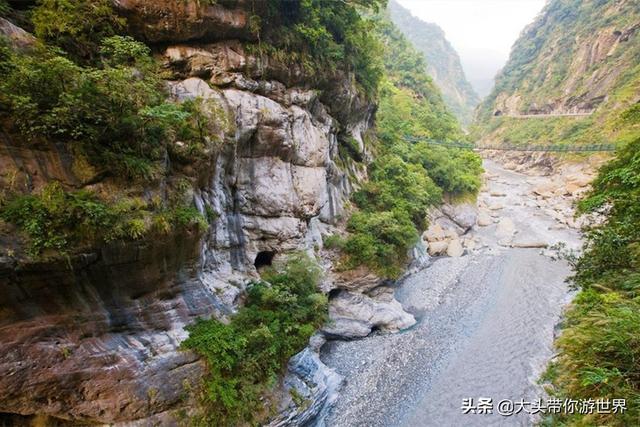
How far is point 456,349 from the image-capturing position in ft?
39.6

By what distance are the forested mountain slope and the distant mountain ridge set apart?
1402 inches

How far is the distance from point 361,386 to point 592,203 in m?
8.24

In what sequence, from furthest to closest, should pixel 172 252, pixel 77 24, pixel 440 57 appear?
pixel 440 57
pixel 77 24
pixel 172 252

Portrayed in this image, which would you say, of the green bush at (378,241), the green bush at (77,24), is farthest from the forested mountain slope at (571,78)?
the green bush at (77,24)

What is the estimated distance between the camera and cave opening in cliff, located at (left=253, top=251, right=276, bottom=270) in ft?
37.6

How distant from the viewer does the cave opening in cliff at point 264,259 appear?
11469mm

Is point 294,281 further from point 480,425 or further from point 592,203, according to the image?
point 592,203

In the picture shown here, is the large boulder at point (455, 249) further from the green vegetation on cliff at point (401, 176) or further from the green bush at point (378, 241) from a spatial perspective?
the green bush at point (378, 241)

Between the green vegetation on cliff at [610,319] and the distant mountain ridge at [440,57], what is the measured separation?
99327 millimetres

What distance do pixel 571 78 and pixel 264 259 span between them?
5618 centimetres

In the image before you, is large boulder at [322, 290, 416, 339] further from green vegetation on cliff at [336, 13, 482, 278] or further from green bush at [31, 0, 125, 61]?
green bush at [31, 0, 125, 61]

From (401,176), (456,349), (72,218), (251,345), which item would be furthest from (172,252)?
(401,176)

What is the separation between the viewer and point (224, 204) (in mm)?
9820

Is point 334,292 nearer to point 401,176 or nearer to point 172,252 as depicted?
point 172,252
